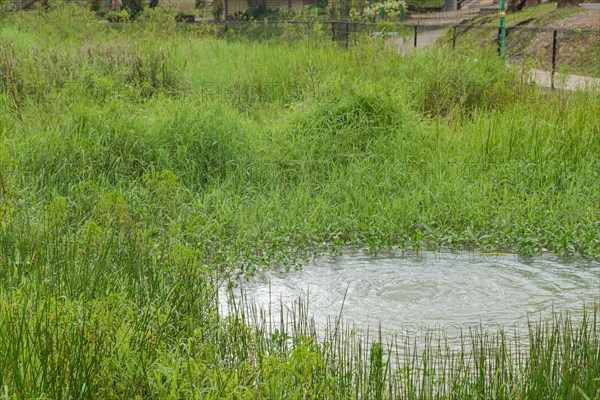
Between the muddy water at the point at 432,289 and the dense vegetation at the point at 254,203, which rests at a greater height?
the dense vegetation at the point at 254,203

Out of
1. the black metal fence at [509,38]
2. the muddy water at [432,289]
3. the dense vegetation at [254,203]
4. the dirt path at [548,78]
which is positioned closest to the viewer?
the dense vegetation at [254,203]

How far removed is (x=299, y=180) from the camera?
340 inches

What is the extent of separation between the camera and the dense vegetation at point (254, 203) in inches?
157

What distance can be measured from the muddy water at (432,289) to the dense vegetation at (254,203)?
0.72 ft

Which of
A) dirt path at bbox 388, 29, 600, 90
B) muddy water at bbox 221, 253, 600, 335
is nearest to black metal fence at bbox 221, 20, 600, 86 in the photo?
dirt path at bbox 388, 29, 600, 90

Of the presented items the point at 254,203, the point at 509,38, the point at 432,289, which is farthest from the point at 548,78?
the point at 432,289

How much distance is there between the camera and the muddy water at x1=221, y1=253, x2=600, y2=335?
580cm

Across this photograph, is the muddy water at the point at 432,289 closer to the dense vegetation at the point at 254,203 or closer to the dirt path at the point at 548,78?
the dense vegetation at the point at 254,203

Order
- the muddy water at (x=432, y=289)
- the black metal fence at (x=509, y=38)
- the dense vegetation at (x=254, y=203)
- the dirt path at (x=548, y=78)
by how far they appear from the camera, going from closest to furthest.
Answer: the dense vegetation at (x=254, y=203), the muddy water at (x=432, y=289), the dirt path at (x=548, y=78), the black metal fence at (x=509, y=38)

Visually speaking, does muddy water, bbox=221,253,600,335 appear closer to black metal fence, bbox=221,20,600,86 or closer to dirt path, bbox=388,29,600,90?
dirt path, bbox=388,29,600,90

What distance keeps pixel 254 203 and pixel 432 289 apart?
2.18 metres

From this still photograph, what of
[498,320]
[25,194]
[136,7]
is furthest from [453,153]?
[136,7]

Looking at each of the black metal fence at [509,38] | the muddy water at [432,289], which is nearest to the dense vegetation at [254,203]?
the muddy water at [432,289]

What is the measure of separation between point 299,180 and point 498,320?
333cm
